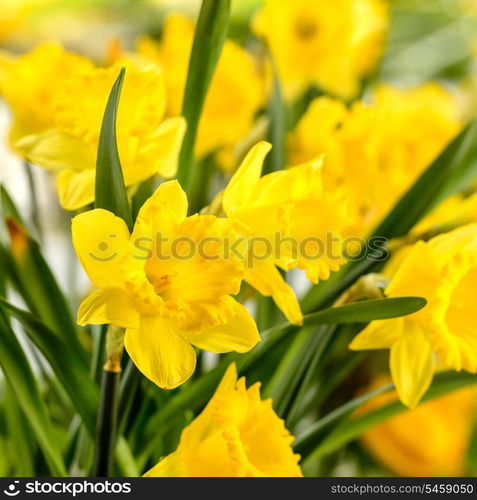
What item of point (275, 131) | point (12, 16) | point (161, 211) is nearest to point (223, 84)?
point (275, 131)

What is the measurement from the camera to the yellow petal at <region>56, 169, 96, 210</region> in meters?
0.46

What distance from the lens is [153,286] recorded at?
0.43 m

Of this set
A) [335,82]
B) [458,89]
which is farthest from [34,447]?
[458,89]

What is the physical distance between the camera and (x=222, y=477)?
1.61 feet

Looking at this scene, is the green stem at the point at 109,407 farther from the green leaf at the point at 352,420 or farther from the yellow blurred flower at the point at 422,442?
the yellow blurred flower at the point at 422,442

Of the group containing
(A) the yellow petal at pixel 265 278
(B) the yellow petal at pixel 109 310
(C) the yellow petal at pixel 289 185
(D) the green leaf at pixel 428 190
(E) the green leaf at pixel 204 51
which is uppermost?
(E) the green leaf at pixel 204 51

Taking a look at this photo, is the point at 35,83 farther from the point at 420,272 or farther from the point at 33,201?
the point at 420,272

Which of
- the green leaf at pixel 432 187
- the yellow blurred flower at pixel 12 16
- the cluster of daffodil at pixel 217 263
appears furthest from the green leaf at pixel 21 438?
the yellow blurred flower at pixel 12 16

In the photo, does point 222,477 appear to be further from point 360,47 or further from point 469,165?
point 360,47

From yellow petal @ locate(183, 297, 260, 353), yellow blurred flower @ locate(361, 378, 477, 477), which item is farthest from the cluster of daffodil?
yellow blurred flower @ locate(361, 378, 477, 477)

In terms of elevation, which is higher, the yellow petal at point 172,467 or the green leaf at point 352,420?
the green leaf at point 352,420

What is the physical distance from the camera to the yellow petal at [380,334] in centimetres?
50

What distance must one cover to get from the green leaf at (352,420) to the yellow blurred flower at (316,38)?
39 cm

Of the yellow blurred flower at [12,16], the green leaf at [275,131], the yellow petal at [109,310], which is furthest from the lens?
the yellow blurred flower at [12,16]
